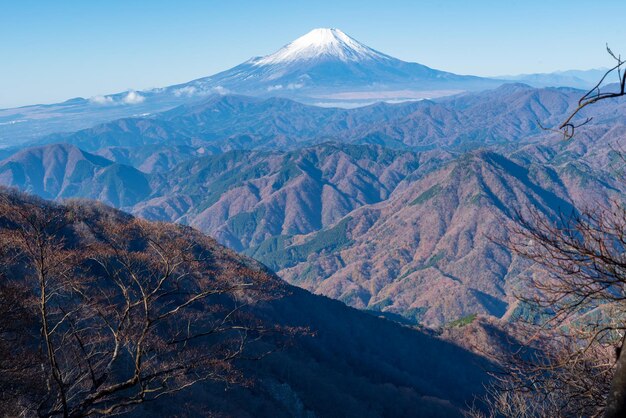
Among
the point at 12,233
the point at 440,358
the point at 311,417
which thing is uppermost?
the point at 12,233

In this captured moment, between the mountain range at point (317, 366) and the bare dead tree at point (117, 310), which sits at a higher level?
the bare dead tree at point (117, 310)

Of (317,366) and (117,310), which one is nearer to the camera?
(117,310)

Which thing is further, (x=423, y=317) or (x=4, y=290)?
(x=423, y=317)

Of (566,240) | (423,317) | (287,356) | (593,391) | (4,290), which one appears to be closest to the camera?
(566,240)

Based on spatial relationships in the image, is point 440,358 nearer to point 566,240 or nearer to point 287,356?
point 287,356

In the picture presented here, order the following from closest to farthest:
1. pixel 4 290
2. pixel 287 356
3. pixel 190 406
Result: pixel 4 290
pixel 190 406
pixel 287 356

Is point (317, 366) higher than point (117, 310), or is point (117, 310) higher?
point (117, 310)

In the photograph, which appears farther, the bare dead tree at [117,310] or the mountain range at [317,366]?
the mountain range at [317,366]

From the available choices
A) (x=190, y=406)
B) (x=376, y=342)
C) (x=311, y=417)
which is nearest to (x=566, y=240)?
(x=190, y=406)
